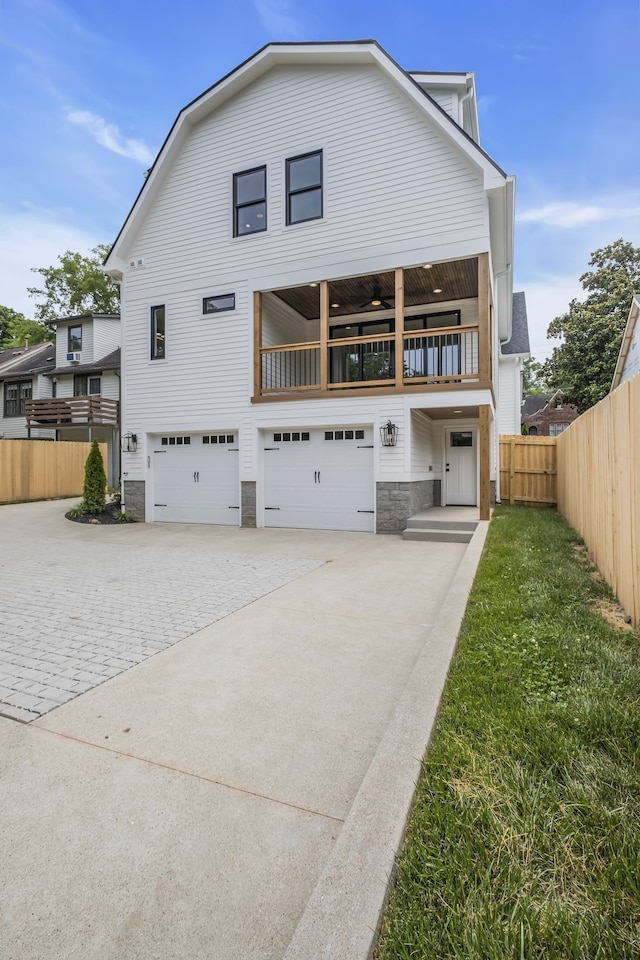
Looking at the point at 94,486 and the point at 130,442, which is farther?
the point at 94,486

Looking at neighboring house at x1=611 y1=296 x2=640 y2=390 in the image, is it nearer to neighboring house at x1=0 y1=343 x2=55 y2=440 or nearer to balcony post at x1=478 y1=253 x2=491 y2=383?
balcony post at x1=478 y1=253 x2=491 y2=383

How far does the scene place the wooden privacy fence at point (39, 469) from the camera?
15.5 m

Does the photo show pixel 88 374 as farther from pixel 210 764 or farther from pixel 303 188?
pixel 210 764

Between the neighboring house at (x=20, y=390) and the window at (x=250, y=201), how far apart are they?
15600mm

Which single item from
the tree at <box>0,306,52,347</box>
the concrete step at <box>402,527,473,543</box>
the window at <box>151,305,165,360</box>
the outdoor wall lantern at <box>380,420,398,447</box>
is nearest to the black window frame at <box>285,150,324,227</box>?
the window at <box>151,305,165,360</box>

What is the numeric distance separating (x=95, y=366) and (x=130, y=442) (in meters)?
11.3

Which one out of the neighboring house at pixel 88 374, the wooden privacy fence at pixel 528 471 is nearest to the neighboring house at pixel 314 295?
the wooden privacy fence at pixel 528 471

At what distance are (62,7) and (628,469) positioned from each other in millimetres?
14724

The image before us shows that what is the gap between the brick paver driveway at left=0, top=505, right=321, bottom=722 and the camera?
3.16 m

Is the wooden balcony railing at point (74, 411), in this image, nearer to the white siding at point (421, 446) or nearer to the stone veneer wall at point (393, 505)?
the white siding at point (421, 446)

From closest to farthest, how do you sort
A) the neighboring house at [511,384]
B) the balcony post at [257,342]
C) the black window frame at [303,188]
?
the black window frame at [303,188] < the balcony post at [257,342] < the neighboring house at [511,384]

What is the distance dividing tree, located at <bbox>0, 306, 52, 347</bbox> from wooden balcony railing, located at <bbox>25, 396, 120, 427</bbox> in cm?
1539

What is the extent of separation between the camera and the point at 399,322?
937 centimetres

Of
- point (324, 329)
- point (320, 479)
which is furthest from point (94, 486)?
point (324, 329)
